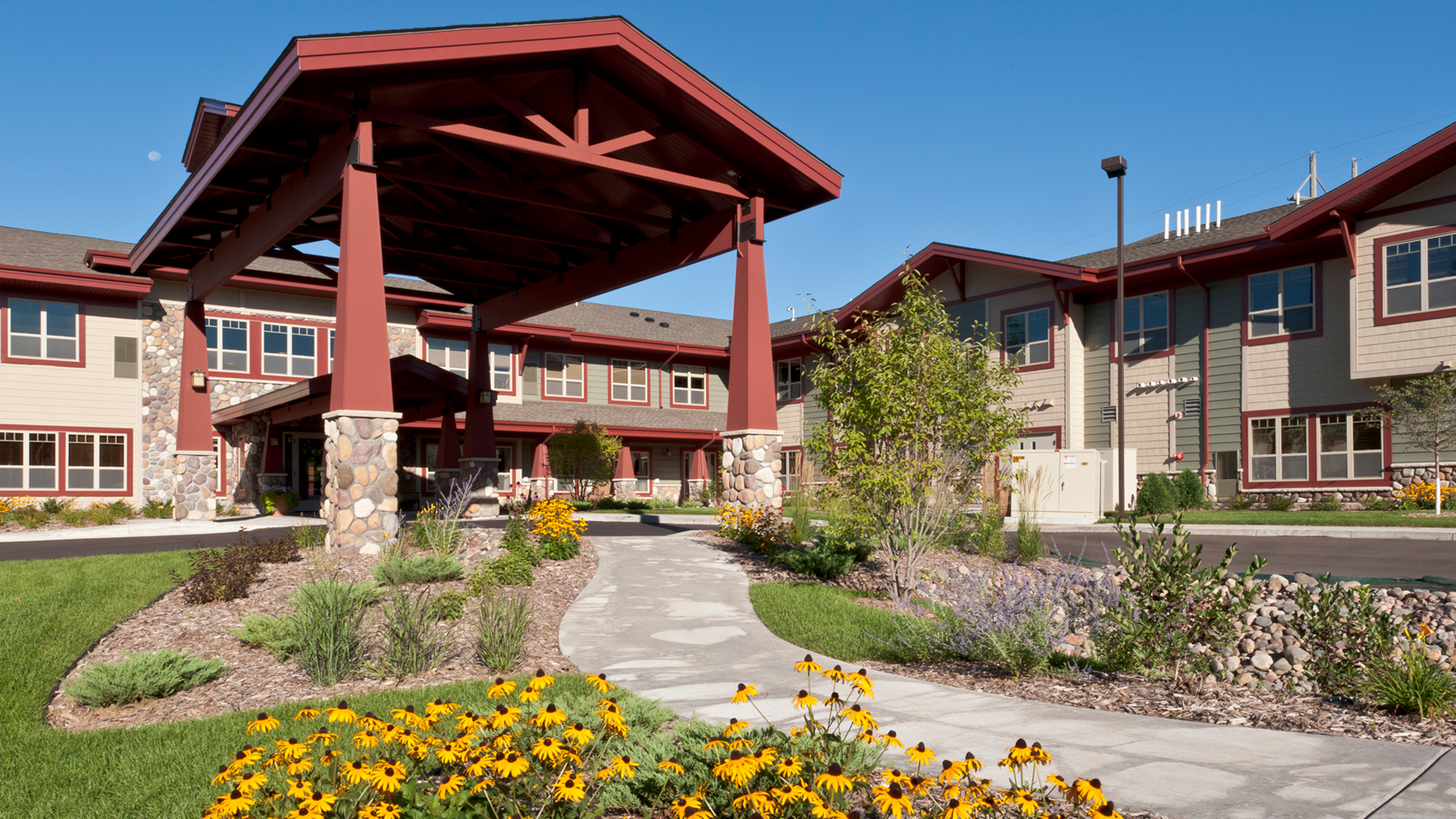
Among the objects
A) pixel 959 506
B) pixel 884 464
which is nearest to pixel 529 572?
pixel 884 464

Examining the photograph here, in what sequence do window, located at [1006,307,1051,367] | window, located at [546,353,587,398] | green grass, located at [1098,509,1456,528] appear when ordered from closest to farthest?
green grass, located at [1098,509,1456,528] → window, located at [1006,307,1051,367] → window, located at [546,353,587,398]

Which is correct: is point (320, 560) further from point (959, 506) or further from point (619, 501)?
point (619, 501)

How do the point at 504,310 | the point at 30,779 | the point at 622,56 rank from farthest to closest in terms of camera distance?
the point at 504,310, the point at 622,56, the point at 30,779

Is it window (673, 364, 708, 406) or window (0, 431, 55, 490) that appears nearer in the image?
window (0, 431, 55, 490)

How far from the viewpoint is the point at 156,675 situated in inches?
244

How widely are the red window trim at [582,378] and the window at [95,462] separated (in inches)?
474

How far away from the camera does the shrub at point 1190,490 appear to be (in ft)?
69.4

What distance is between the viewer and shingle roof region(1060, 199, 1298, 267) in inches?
906

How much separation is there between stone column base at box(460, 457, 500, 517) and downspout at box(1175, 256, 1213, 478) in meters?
16.8

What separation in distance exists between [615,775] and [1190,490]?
20711 millimetres

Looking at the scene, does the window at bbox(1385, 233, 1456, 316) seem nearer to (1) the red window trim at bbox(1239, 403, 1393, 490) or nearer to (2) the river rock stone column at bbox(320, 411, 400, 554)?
(1) the red window trim at bbox(1239, 403, 1393, 490)

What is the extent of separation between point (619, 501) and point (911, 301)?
19779 millimetres

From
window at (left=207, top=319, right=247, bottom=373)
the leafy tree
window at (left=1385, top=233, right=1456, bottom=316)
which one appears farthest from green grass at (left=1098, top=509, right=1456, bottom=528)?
window at (left=207, top=319, right=247, bottom=373)

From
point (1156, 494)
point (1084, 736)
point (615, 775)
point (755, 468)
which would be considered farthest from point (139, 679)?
point (1156, 494)
